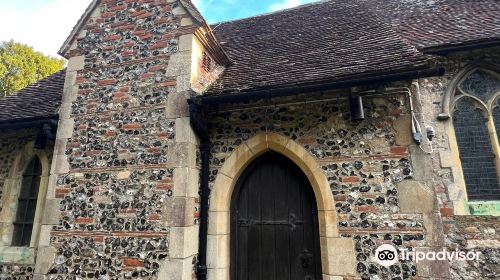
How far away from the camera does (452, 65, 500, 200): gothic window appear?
4.90 meters

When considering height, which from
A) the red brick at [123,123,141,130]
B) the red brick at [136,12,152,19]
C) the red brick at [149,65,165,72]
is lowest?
the red brick at [123,123,141,130]

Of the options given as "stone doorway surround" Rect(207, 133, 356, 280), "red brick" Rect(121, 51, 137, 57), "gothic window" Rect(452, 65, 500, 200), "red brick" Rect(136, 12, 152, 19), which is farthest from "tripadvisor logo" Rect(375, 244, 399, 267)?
"red brick" Rect(136, 12, 152, 19)

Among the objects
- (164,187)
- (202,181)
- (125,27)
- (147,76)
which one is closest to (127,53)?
(125,27)

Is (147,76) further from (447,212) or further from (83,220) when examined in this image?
(447,212)

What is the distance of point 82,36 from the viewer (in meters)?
5.48

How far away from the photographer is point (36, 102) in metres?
6.29

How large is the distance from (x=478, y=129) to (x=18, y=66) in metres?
20.9

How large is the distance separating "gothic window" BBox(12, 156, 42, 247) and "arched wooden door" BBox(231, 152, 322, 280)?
427 centimetres

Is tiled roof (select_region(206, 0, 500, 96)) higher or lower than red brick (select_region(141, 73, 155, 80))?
higher

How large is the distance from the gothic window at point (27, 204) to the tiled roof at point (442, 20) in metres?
7.91

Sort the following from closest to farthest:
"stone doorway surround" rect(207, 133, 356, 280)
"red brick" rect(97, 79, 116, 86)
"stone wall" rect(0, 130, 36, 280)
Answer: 1. "stone doorway surround" rect(207, 133, 356, 280)
2. "red brick" rect(97, 79, 116, 86)
3. "stone wall" rect(0, 130, 36, 280)

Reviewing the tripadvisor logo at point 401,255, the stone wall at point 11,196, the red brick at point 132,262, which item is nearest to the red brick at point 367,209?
the tripadvisor logo at point 401,255

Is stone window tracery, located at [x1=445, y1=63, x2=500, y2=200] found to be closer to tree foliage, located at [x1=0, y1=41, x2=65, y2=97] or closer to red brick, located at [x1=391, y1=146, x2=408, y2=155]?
red brick, located at [x1=391, y1=146, x2=408, y2=155]

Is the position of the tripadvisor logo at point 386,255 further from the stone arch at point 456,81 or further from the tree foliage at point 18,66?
the tree foliage at point 18,66
